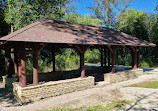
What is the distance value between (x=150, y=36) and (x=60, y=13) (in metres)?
13.6

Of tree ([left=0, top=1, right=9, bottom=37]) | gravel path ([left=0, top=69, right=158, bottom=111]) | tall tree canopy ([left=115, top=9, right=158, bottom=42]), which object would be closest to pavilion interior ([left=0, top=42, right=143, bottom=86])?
gravel path ([left=0, top=69, right=158, bottom=111])

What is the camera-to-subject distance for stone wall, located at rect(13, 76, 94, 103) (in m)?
6.08

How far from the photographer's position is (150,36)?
2044 cm

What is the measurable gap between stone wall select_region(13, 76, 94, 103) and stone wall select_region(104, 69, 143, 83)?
5.21 feet

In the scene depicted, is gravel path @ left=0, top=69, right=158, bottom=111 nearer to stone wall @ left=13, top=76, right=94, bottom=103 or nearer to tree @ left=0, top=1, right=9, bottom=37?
stone wall @ left=13, top=76, right=94, bottom=103

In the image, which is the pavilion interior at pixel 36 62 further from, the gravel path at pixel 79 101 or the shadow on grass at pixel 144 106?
the shadow on grass at pixel 144 106

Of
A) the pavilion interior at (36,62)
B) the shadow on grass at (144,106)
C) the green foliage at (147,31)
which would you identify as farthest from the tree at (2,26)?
the green foliage at (147,31)

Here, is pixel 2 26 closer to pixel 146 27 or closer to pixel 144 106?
pixel 144 106

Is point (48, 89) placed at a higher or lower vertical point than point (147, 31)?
lower

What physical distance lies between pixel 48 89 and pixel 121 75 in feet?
18.5

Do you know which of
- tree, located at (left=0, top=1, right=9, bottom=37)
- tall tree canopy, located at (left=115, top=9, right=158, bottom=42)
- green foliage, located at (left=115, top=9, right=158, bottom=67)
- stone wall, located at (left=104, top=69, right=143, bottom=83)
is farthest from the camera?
tall tree canopy, located at (left=115, top=9, right=158, bottom=42)

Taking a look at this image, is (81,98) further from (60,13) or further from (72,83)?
(60,13)

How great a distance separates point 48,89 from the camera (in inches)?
265

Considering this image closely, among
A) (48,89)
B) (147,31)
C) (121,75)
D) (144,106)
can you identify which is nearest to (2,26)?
(48,89)
